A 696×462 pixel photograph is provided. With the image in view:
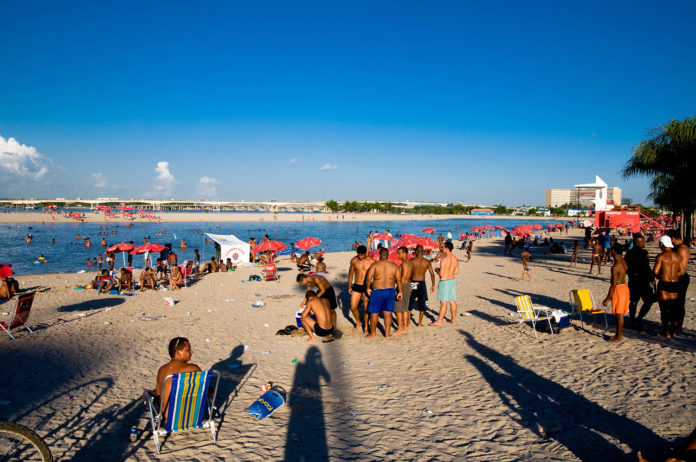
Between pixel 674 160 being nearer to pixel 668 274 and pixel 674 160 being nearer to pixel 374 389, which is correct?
pixel 668 274

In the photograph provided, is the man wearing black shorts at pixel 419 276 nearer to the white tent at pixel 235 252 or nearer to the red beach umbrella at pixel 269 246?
the red beach umbrella at pixel 269 246

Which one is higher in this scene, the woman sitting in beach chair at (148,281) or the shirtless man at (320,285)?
the shirtless man at (320,285)

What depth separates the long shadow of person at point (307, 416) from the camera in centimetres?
376

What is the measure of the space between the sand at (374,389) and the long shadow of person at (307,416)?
20 mm

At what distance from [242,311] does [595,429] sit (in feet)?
26.4

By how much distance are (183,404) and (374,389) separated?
2.48 m

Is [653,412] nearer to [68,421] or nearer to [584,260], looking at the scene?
[68,421]

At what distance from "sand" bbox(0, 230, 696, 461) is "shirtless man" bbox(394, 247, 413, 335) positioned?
38 cm

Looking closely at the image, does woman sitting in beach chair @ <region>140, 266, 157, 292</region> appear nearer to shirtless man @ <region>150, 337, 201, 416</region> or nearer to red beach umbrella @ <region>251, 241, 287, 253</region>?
red beach umbrella @ <region>251, 241, 287, 253</region>

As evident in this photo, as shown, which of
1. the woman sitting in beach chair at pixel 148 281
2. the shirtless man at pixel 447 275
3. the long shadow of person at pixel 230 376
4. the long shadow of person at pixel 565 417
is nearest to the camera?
the long shadow of person at pixel 565 417

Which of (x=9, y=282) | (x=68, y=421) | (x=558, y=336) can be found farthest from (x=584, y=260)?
(x=9, y=282)

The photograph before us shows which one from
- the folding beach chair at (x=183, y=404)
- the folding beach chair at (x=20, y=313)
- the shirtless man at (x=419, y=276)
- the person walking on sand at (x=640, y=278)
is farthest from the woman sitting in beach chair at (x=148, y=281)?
the person walking on sand at (x=640, y=278)

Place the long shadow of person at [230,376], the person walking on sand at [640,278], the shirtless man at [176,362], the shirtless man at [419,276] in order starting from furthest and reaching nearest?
1. the shirtless man at [419,276]
2. the person walking on sand at [640,278]
3. the long shadow of person at [230,376]
4. the shirtless man at [176,362]

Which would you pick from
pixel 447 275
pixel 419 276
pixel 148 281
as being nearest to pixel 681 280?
pixel 447 275
